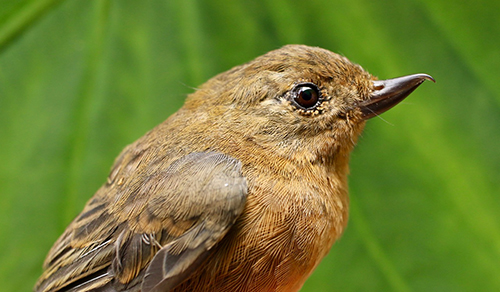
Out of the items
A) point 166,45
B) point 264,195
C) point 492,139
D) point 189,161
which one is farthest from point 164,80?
point 492,139

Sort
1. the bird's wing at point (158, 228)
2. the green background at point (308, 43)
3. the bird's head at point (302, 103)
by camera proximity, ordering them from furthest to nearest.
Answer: the green background at point (308, 43) → the bird's head at point (302, 103) → the bird's wing at point (158, 228)

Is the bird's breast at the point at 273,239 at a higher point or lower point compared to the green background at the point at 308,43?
lower

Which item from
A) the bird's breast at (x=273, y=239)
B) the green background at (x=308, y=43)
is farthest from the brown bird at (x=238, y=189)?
the green background at (x=308, y=43)

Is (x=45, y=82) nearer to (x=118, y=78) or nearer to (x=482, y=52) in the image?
(x=118, y=78)

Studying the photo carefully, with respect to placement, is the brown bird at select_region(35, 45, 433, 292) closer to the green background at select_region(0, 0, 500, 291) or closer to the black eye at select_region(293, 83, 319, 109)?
the black eye at select_region(293, 83, 319, 109)

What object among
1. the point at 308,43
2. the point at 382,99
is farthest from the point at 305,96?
the point at 308,43

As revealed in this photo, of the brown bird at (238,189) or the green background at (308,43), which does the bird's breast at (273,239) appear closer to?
the brown bird at (238,189)
